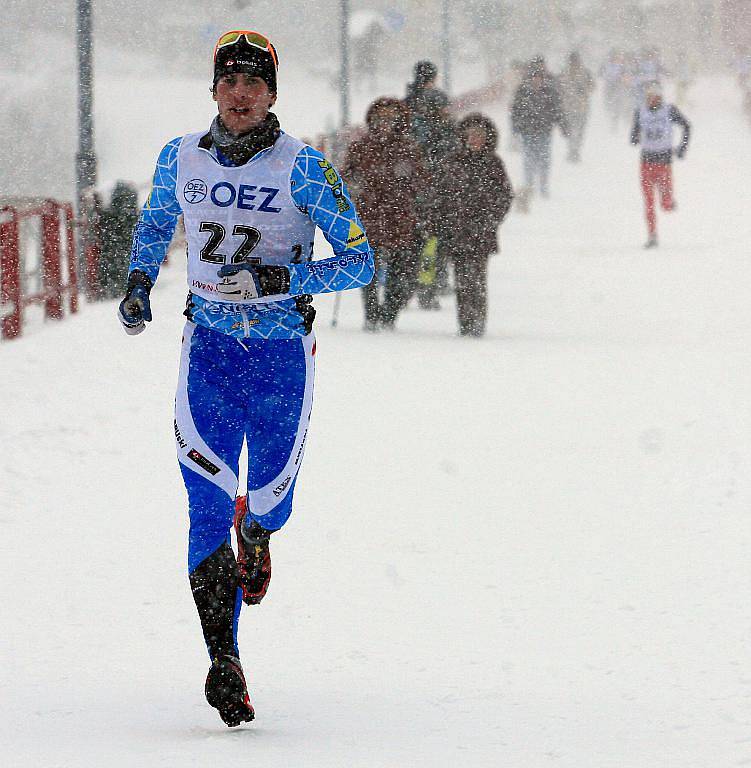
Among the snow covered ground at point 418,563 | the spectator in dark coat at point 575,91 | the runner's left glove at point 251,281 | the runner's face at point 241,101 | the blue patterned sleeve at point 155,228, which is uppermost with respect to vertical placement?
the spectator in dark coat at point 575,91

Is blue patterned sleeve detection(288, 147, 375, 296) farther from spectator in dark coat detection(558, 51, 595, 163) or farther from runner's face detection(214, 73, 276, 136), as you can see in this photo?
spectator in dark coat detection(558, 51, 595, 163)

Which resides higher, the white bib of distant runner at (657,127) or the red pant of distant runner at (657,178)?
the white bib of distant runner at (657,127)

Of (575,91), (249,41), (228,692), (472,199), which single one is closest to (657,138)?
(472,199)

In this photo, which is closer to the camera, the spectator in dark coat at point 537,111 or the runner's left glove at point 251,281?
the runner's left glove at point 251,281

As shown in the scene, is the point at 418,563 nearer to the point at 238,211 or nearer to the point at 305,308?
the point at 305,308

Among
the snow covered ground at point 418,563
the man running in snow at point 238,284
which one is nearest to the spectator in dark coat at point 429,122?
the snow covered ground at point 418,563

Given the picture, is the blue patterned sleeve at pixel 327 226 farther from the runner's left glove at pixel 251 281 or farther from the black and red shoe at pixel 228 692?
the black and red shoe at pixel 228 692

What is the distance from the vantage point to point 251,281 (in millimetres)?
4285

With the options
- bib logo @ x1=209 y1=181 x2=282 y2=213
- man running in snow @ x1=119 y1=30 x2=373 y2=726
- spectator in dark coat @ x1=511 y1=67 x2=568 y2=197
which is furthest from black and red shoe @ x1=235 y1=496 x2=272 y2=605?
spectator in dark coat @ x1=511 y1=67 x2=568 y2=197

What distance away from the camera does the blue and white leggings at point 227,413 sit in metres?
4.38

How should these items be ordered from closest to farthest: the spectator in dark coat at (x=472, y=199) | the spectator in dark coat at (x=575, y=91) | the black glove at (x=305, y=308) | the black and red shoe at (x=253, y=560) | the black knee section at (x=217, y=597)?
the black knee section at (x=217, y=597), the black glove at (x=305, y=308), the black and red shoe at (x=253, y=560), the spectator in dark coat at (x=472, y=199), the spectator in dark coat at (x=575, y=91)

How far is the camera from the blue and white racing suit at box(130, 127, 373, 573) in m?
4.32

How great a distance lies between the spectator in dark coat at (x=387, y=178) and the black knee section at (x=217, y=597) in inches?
313

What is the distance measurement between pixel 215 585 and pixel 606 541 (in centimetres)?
276
